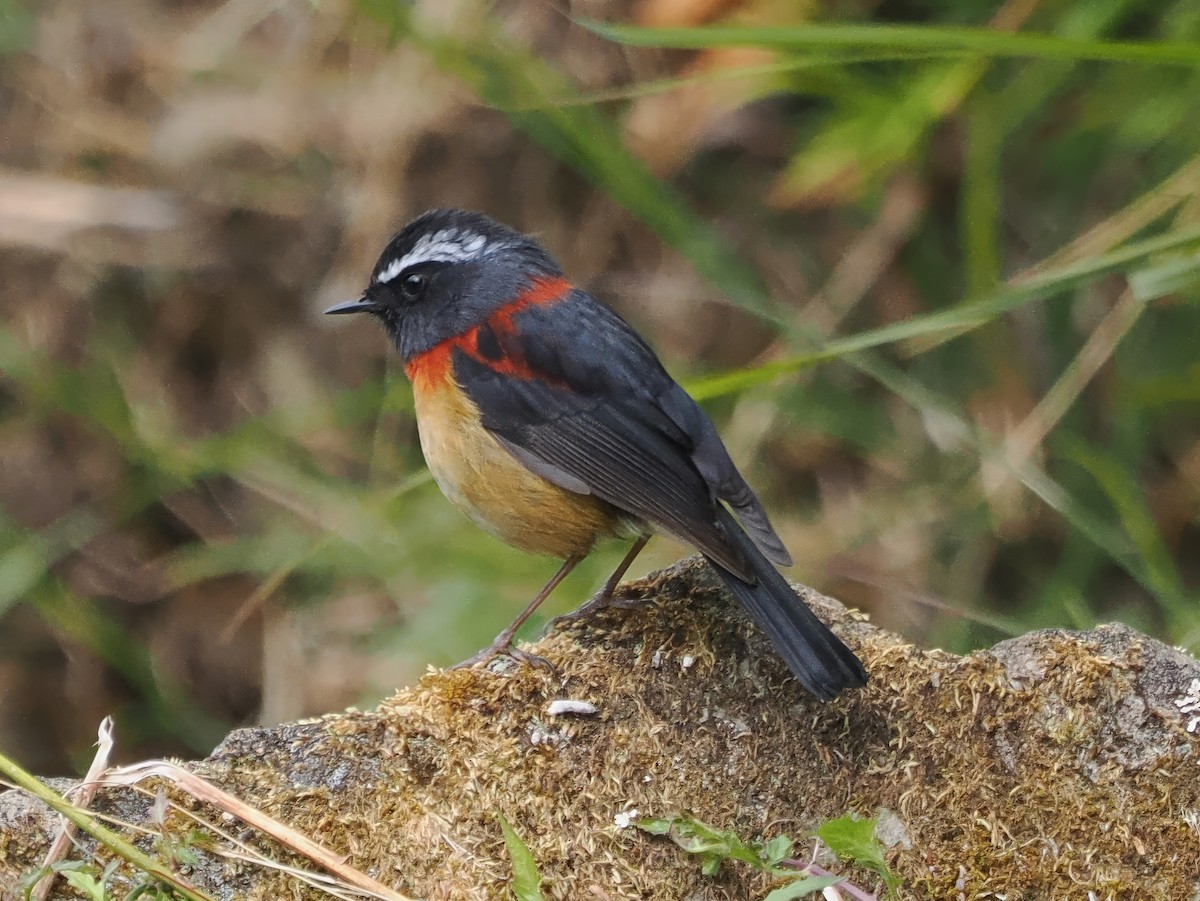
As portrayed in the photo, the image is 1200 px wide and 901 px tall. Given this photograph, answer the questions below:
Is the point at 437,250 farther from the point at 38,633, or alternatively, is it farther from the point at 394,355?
the point at 38,633

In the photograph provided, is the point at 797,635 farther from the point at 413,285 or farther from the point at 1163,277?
the point at 413,285

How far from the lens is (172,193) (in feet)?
24.0

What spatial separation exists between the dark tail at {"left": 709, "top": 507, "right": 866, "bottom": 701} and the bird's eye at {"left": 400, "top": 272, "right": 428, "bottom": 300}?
→ 171 centimetres

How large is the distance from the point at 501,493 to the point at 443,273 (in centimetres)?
93

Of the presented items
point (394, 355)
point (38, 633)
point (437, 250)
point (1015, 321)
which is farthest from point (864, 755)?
point (38, 633)

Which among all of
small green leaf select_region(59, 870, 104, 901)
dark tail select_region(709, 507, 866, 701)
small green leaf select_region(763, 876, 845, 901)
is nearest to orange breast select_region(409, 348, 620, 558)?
dark tail select_region(709, 507, 866, 701)

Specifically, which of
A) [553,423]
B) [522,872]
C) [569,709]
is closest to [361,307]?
[553,423]

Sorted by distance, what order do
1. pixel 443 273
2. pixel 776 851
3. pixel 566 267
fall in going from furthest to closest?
pixel 566 267
pixel 443 273
pixel 776 851

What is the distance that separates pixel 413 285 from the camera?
4582 mm

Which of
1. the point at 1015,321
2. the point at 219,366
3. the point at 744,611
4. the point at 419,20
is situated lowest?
the point at 1015,321

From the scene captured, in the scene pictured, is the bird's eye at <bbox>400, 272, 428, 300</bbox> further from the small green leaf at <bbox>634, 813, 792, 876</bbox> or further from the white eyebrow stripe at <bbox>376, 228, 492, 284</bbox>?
the small green leaf at <bbox>634, 813, 792, 876</bbox>

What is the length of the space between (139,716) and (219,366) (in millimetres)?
1953

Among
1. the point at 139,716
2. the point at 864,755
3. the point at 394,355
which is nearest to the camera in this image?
the point at 864,755

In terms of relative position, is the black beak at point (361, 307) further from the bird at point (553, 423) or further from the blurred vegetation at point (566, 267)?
the blurred vegetation at point (566, 267)
